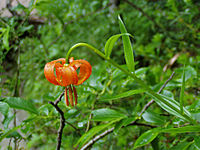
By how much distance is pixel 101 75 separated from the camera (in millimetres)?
702

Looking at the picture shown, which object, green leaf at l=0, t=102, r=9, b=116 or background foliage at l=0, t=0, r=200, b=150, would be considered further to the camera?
background foliage at l=0, t=0, r=200, b=150

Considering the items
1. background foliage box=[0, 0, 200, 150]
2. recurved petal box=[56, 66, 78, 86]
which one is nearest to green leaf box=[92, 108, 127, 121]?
background foliage box=[0, 0, 200, 150]

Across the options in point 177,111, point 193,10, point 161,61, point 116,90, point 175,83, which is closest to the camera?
point 177,111

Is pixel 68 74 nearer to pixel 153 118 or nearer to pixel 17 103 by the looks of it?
pixel 17 103

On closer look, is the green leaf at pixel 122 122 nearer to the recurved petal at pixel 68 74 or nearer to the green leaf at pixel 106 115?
the green leaf at pixel 106 115

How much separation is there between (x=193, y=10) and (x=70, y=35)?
112 centimetres

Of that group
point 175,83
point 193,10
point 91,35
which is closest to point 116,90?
point 175,83

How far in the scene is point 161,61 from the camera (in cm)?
155

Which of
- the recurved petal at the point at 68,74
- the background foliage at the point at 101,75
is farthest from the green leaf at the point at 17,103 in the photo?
the recurved petal at the point at 68,74

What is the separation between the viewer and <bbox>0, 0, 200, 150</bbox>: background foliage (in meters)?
0.51

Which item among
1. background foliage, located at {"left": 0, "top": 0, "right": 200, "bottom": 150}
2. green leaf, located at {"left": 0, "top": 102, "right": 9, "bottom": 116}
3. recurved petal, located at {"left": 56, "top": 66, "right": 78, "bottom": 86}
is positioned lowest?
background foliage, located at {"left": 0, "top": 0, "right": 200, "bottom": 150}

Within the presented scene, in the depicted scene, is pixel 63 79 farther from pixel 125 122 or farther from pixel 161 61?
pixel 161 61

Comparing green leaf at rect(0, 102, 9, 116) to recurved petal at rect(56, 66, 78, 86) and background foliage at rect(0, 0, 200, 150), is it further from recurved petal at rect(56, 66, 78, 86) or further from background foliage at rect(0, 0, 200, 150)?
recurved petal at rect(56, 66, 78, 86)

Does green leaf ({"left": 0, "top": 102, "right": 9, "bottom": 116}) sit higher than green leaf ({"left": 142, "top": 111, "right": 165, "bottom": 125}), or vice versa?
green leaf ({"left": 0, "top": 102, "right": 9, "bottom": 116})
